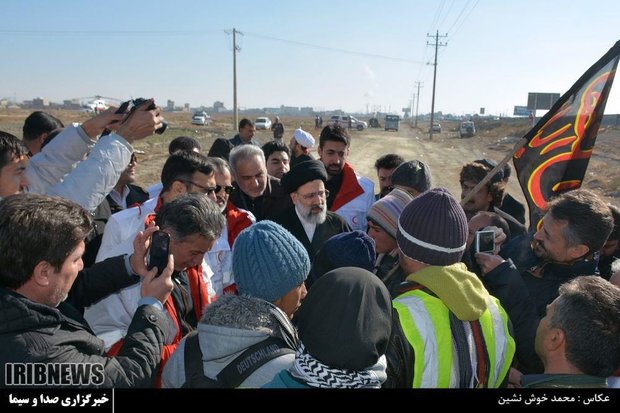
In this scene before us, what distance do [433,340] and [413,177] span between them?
2199 mm

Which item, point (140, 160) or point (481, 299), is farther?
point (140, 160)

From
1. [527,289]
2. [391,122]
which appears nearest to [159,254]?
[527,289]

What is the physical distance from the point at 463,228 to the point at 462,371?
0.61m

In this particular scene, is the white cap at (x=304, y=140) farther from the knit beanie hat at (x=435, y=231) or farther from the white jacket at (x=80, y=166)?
the knit beanie hat at (x=435, y=231)

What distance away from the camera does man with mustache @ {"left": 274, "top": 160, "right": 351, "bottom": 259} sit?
3.78 m

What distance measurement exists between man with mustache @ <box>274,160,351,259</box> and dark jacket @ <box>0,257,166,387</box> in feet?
6.33

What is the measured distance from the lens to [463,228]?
80.8 inches

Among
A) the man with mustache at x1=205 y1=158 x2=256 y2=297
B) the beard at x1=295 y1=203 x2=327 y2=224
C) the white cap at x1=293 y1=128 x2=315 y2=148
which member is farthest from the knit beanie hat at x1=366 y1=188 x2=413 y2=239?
the white cap at x1=293 y1=128 x2=315 y2=148

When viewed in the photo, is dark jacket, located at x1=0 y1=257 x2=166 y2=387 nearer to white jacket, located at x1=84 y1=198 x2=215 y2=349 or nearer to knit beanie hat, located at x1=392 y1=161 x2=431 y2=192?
white jacket, located at x1=84 y1=198 x2=215 y2=349

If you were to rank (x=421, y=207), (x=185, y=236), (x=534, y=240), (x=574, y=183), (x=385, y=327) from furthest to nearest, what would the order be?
1. (x=574, y=183)
2. (x=534, y=240)
3. (x=185, y=236)
4. (x=421, y=207)
5. (x=385, y=327)

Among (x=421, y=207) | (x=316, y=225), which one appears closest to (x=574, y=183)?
(x=316, y=225)

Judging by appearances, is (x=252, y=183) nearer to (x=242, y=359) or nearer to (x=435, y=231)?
(x=435, y=231)

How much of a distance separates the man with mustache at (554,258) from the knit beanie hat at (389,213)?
0.73 meters

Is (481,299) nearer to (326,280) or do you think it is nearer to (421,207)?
(421,207)
